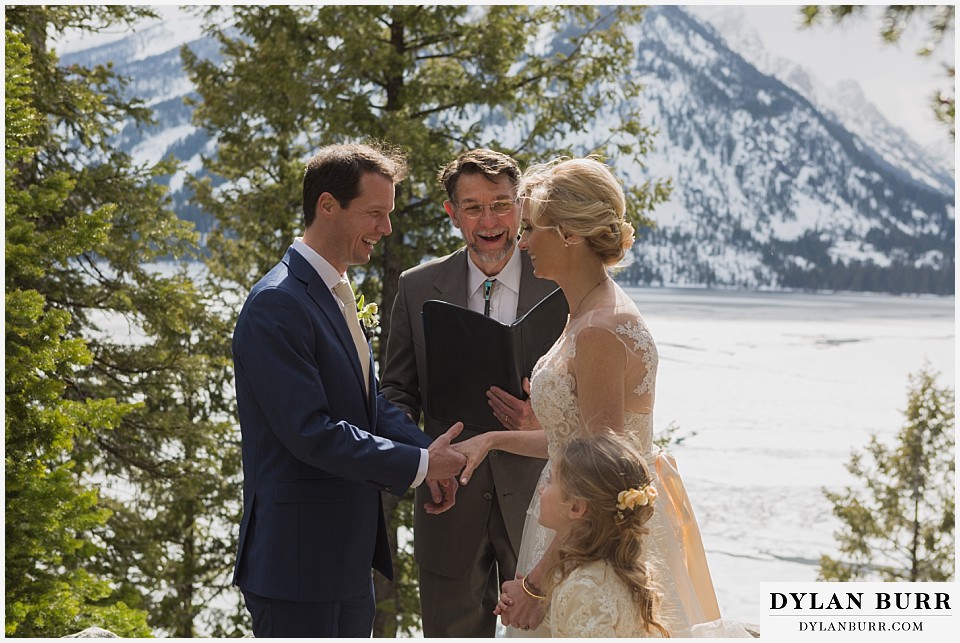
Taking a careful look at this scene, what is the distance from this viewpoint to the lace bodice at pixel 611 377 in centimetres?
234

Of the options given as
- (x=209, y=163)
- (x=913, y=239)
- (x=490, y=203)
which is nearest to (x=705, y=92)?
(x=913, y=239)

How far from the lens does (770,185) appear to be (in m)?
56.6

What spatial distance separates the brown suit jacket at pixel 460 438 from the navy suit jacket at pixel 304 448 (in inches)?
23.3

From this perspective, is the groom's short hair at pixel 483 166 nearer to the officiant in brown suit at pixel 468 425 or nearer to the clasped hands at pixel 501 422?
the officiant in brown suit at pixel 468 425

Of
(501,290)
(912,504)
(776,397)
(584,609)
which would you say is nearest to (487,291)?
(501,290)

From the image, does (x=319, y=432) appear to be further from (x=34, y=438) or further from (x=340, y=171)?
(x=34, y=438)

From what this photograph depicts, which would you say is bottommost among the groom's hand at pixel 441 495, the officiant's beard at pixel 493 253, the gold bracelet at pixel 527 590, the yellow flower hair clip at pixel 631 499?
the gold bracelet at pixel 527 590

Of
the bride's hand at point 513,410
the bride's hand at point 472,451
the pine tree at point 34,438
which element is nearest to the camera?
the bride's hand at point 472,451

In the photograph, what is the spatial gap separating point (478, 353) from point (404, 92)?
693 centimetres

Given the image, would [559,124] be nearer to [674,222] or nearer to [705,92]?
[674,222]

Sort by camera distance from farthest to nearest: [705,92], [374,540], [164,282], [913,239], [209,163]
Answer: [705,92] < [913,239] < [209,163] < [164,282] < [374,540]

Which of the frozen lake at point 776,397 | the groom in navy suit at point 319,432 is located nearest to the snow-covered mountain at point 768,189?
the frozen lake at point 776,397

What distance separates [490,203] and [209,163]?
29.4 ft

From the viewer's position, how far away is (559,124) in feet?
32.1
